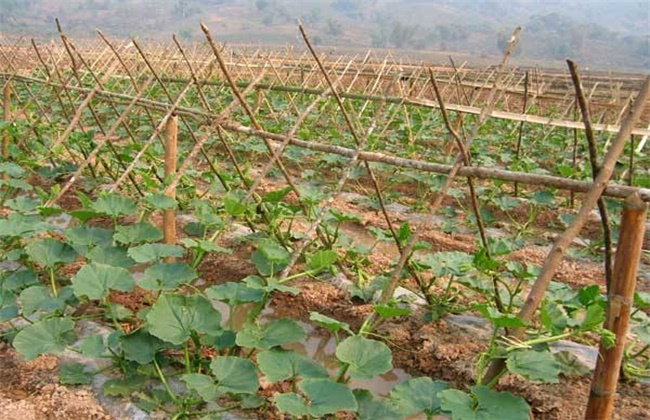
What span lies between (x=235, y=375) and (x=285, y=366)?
0.72 ft

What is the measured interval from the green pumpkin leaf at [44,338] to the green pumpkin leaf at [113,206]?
40.9 inches

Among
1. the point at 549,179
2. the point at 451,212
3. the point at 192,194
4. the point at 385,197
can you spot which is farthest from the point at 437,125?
the point at 549,179

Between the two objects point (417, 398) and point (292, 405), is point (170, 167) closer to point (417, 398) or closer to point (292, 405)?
point (292, 405)

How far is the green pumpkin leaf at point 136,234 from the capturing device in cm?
364

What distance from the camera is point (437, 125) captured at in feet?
38.3

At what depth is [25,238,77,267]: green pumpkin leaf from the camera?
3496 mm

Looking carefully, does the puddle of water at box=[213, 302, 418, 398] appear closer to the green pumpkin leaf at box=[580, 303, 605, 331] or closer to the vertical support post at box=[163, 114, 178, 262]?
the vertical support post at box=[163, 114, 178, 262]

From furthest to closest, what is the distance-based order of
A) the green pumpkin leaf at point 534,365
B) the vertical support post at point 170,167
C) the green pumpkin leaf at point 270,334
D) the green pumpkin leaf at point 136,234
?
1. the vertical support post at point 170,167
2. the green pumpkin leaf at point 136,234
3. the green pumpkin leaf at point 270,334
4. the green pumpkin leaf at point 534,365

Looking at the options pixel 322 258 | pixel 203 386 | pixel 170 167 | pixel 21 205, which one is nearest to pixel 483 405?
pixel 203 386

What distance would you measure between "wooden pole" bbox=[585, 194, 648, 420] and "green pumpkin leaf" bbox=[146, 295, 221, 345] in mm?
1662

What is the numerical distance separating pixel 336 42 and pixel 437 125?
106 metres

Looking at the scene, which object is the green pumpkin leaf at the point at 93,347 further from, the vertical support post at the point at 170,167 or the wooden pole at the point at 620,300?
the wooden pole at the point at 620,300

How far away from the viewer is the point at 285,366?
2643 millimetres

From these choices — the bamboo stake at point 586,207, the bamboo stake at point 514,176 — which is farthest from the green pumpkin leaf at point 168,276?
the bamboo stake at point 586,207
